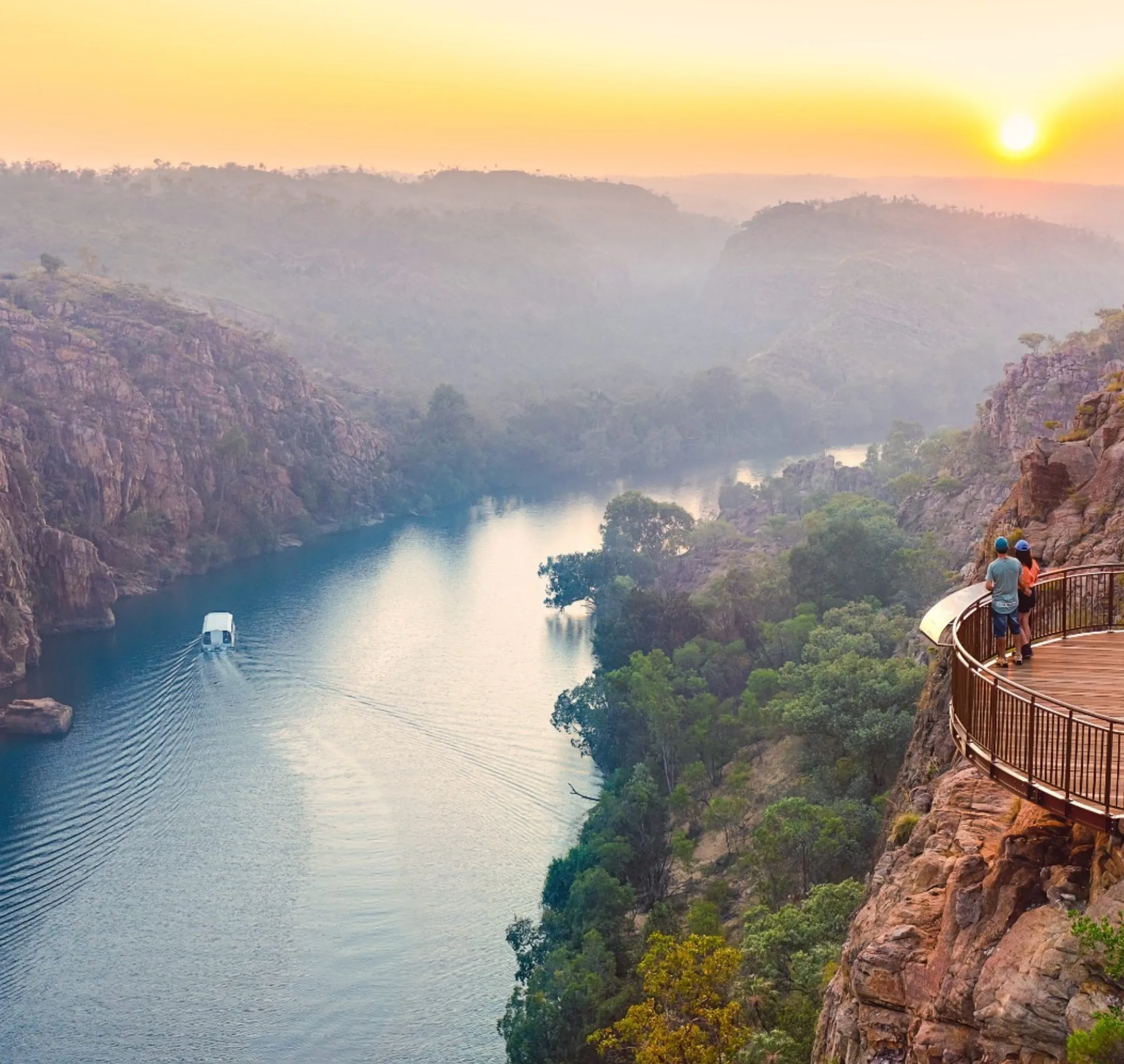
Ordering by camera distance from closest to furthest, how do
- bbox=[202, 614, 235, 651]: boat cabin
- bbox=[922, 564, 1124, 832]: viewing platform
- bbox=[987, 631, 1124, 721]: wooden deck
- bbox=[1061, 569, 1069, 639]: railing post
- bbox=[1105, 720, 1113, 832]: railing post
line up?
bbox=[1105, 720, 1113, 832]: railing post → bbox=[922, 564, 1124, 832]: viewing platform → bbox=[987, 631, 1124, 721]: wooden deck → bbox=[1061, 569, 1069, 639]: railing post → bbox=[202, 614, 235, 651]: boat cabin

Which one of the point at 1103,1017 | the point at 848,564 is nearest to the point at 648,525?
the point at 848,564

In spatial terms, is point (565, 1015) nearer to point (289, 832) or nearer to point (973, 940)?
point (289, 832)

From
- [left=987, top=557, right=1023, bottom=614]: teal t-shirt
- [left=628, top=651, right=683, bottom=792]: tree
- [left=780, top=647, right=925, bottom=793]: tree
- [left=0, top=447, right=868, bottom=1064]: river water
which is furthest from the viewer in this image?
[left=628, top=651, right=683, bottom=792]: tree

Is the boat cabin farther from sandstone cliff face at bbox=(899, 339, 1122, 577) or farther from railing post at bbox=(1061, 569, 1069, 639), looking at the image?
railing post at bbox=(1061, 569, 1069, 639)

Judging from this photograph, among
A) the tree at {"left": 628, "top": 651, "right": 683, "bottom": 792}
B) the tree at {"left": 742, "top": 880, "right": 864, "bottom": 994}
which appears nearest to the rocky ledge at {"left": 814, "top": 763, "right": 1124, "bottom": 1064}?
the tree at {"left": 742, "top": 880, "right": 864, "bottom": 994}

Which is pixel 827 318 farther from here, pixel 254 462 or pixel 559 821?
pixel 559 821

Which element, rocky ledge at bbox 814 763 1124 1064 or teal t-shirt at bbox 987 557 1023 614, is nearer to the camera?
rocky ledge at bbox 814 763 1124 1064

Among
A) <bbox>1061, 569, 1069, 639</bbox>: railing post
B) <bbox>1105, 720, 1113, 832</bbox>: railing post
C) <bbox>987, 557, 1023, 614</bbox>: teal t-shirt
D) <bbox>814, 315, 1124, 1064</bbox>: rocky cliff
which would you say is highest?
<bbox>987, 557, 1023, 614</bbox>: teal t-shirt

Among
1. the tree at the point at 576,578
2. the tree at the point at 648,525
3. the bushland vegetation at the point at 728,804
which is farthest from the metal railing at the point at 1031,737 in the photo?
the tree at the point at 648,525
